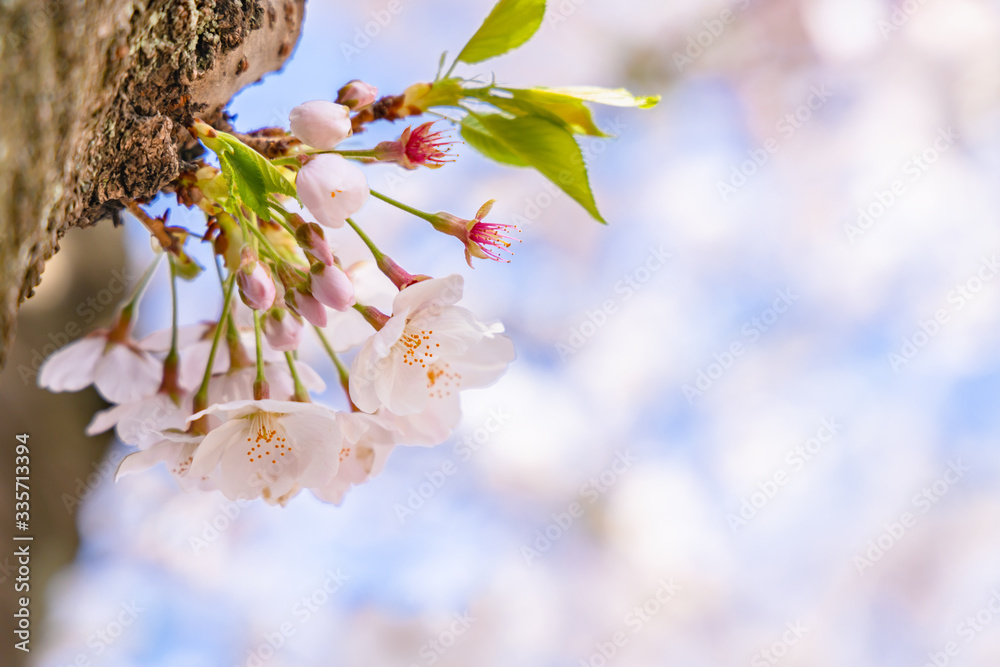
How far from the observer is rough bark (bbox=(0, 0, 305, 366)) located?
0.28 meters

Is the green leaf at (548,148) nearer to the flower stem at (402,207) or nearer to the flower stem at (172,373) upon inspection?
the flower stem at (402,207)

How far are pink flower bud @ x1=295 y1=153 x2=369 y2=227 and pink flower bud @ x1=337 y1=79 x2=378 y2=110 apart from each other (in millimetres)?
119

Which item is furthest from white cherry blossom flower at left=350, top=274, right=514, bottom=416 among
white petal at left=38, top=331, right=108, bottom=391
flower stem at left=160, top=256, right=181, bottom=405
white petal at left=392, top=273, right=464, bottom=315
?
white petal at left=38, top=331, right=108, bottom=391

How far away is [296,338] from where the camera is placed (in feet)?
1.77

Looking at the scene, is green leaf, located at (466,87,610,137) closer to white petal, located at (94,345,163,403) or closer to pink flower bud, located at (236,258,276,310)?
pink flower bud, located at (236,258,276,310)

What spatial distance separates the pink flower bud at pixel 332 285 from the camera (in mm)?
473

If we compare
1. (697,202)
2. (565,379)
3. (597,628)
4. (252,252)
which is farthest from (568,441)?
(252,252)

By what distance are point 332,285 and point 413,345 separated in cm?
9

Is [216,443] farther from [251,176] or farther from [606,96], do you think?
[606,96]

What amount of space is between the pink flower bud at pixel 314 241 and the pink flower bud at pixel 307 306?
0.03m

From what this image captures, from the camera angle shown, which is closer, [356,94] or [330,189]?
[330,189]

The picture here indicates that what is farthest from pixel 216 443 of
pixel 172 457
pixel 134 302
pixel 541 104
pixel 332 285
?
pixel 541 104

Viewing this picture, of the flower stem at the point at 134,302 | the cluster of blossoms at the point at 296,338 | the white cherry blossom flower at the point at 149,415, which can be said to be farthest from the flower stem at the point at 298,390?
A: the flower stem at the point at 134,302

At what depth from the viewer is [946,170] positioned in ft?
7.28
